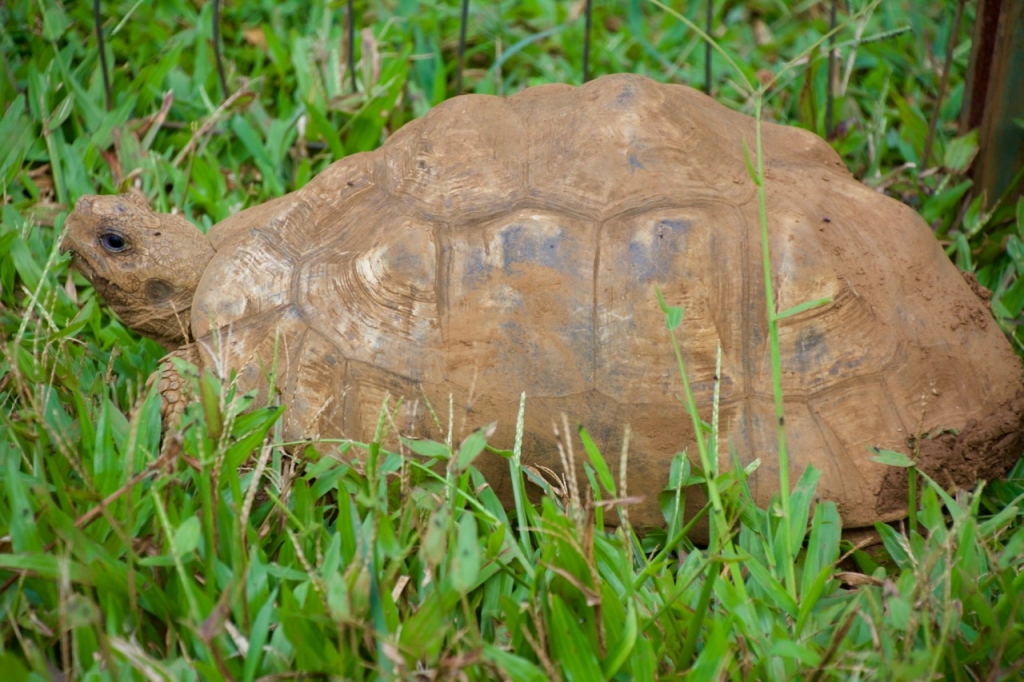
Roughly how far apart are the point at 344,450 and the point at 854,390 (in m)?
1.15

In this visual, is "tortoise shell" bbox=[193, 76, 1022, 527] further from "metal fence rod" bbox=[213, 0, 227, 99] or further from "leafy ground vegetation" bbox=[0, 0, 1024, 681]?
"metal fence rod" bbox=[213, 0, 227, 99]

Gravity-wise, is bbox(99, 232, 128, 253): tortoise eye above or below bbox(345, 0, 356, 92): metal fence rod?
below

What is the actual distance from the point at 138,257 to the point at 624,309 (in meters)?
1.31

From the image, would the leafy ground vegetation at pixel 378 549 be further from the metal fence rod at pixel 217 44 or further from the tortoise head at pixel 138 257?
the metal fence rod at pixel 217 44

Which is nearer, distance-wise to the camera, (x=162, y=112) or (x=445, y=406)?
(x=445, y=406)

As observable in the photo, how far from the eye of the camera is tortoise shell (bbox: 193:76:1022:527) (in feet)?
6.54

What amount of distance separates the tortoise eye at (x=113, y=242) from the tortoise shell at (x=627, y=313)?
1.33 ft

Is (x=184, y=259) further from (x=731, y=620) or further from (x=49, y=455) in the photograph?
(x=731, y=620)

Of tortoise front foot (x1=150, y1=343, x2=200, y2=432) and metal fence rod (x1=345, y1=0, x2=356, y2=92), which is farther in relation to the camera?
metal fence rod (x1=345, y1=0, x2=356, y2=92)

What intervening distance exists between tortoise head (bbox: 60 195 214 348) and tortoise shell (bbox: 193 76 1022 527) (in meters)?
0.26

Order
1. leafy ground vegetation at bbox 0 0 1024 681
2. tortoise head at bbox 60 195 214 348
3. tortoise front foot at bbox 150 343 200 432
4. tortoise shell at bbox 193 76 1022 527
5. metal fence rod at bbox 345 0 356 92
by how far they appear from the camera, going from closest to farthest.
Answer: leafy ground vegetation at bbox 0 0 1024 681, tortoise shell at bbox 193 76 1022 527, tortoise front foot at bbox 150 343 200 432, tortoise head at bbox 60 195 214 348, metal fence rod at bbox 345 0 356 92

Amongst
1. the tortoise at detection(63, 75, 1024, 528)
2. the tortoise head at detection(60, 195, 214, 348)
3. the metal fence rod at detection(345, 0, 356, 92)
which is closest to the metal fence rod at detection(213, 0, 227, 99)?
the metal fence rod at detection(345, 0, 356, 92)

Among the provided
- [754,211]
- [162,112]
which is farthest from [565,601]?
[162,112]

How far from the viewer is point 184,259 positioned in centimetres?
238
